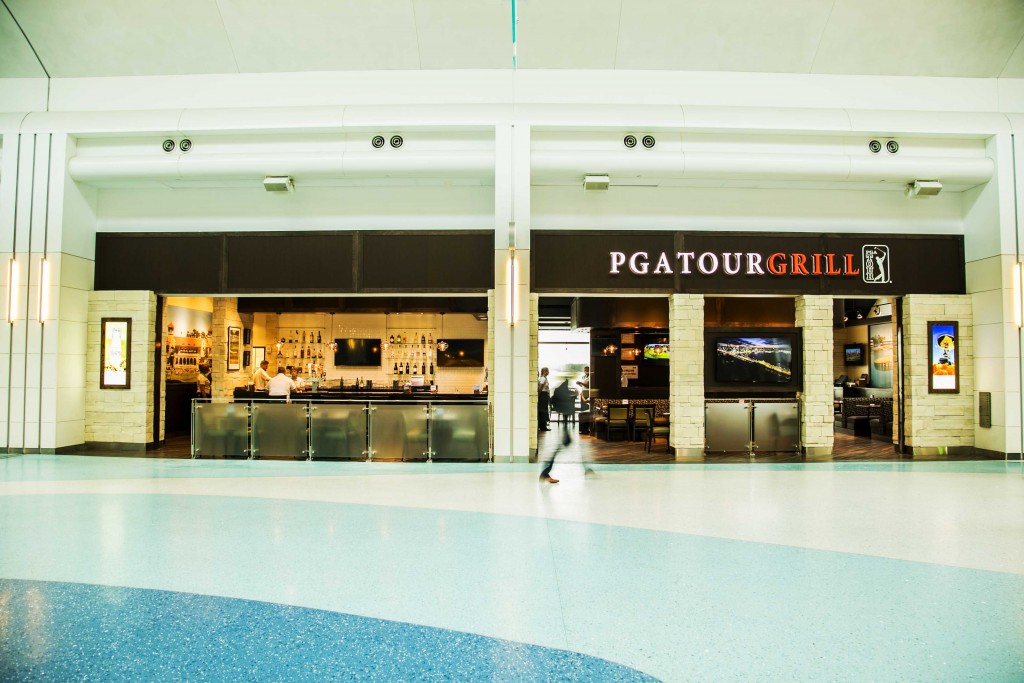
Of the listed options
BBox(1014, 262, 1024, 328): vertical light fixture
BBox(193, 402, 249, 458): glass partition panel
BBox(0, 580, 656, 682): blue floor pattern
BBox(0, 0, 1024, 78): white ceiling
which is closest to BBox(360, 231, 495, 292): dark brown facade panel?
BBox(0, 0, 1024, 78): white ceiling

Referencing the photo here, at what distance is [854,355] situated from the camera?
55.6 ft

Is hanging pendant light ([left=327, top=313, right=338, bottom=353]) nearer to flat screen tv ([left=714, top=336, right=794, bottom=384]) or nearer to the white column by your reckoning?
the white column

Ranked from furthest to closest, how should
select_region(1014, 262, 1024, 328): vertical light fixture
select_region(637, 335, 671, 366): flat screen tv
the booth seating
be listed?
select_region(637, 335, 671, 366): flat screen tv → the booth seating → select_region(1014, 262, 1024, 328): vertical light fixture

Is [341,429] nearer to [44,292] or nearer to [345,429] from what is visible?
[345,429]

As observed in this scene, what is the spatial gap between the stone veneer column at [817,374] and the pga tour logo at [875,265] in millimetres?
756

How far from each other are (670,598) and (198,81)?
A: 10135 mm

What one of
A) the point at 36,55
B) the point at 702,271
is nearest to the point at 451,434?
the point at 702,271

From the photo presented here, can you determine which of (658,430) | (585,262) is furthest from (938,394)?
(585,262)

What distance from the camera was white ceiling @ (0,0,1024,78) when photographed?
27.8 feet

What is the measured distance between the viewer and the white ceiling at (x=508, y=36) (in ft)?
27.8

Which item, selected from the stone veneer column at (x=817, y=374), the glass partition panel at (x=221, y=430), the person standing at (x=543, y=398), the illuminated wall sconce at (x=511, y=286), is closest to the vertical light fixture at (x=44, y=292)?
the glass partition panel at (x=221, y=430)

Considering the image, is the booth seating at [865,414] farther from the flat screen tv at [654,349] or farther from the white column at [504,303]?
the white column at [504,303]

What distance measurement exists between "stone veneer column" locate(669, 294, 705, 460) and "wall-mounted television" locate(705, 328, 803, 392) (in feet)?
1.12

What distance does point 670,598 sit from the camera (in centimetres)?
356
